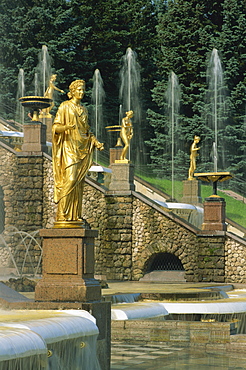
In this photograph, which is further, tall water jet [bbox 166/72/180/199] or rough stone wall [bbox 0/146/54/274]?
tall water jet [bbox 166/72/180/199]

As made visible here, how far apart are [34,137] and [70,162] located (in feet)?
61.3

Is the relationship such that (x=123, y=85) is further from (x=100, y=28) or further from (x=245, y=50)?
(x=245, y=50)

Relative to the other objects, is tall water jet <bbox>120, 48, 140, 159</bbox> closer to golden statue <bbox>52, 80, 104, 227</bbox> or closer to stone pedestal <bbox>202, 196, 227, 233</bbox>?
stone pedestal <bbox>202, 196, 227, 233</bbox>

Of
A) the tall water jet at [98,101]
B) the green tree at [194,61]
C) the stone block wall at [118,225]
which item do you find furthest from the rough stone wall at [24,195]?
the green tree at [194,61]

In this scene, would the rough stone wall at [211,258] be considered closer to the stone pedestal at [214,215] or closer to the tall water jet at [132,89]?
the stone pedestal at [214,215]

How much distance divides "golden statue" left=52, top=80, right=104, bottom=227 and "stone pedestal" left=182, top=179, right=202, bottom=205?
25618 millimetres

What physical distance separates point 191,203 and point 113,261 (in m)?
7.66

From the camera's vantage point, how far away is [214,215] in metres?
30.4

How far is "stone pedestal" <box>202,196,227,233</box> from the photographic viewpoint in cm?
3016

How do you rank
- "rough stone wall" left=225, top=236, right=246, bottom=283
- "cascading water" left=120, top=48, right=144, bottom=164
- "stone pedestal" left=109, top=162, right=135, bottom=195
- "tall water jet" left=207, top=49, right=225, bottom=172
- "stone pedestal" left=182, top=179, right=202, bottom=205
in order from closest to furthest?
"rough stone wall" left=225, top=236, right=246, bottom=283 → "stone pedestal" left=109, top=162, right=135, bottom=195 → "stone pedestal" left=182, top=179, right=202, bottom=205 → "tall water jet" left=207, top=49, right=225, bottom=172 → "cascading water" left=120, top=48, right=144, bottom=164

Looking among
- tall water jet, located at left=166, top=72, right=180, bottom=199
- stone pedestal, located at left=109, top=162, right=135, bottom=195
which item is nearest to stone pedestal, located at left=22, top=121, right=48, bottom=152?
stone pedestal, located at left=109, top=162, right=135, bottom=195

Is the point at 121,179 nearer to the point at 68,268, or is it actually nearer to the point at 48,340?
the point at 68,268

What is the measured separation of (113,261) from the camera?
30906 mm

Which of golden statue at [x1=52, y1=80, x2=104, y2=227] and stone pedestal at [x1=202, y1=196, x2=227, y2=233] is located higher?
golden statue at [x1=52, y1=80, x2=104, y2=227]
